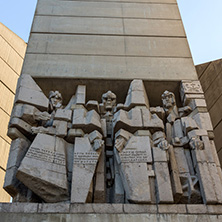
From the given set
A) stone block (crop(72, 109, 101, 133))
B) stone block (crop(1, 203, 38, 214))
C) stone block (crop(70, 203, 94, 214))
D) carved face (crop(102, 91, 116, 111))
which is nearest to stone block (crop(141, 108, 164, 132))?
carved face (crop(102, 91, 116, 111))

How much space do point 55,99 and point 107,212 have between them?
9.08ft

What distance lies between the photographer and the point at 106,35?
785cm

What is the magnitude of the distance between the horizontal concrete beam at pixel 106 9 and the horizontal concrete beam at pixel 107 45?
1.04 m

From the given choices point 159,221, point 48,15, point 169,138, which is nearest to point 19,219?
point 159,221

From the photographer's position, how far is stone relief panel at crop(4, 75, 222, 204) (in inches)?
185

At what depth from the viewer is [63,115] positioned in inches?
225

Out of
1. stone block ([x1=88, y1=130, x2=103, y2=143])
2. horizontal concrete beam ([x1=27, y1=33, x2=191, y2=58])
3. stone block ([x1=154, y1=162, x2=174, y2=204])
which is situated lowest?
stone block ([x1=154, y1=162, x2=174, y2=204])

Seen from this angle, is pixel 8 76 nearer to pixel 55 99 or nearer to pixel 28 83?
pixel 28 83

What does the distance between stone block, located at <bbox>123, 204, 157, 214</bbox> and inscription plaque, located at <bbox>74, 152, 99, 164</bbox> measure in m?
0.90

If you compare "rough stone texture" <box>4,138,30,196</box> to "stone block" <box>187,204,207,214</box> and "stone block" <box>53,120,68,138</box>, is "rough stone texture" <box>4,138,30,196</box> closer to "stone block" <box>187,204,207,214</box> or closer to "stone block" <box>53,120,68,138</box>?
"stone block" <box>53,120,68,138</box>

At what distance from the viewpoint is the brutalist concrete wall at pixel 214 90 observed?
8078mm

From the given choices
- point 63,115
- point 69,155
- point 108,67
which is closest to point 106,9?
point 108,67

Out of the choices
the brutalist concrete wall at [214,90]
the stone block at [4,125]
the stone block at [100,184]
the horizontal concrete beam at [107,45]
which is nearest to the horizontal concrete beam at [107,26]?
the horizontal concrete beam at [107,45]

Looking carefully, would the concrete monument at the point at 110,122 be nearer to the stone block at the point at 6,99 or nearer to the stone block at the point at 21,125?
the stone block at the point at 21,125
